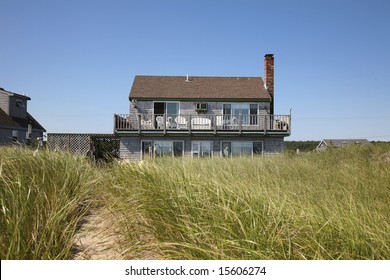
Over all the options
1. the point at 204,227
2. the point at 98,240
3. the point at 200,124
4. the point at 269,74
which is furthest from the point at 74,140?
the point at 269,74

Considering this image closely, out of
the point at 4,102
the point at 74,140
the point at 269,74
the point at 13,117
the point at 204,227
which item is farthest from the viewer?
the point at 13,117

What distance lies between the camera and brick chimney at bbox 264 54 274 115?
943 inches

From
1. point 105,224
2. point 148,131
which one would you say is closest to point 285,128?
point 148,131

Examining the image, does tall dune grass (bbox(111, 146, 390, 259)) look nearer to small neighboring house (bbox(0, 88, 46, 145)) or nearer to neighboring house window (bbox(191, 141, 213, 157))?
neighboring house window (bbox(191, 141, 213, 157))

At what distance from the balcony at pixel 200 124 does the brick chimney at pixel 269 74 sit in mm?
3306

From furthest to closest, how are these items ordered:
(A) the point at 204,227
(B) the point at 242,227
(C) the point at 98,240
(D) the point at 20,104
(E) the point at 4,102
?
(D) the point at 20,104 → (E) the point at 4,102 → (C) the point at 98,240 → (A) the point at 204,227 → (B) the point at 242,227

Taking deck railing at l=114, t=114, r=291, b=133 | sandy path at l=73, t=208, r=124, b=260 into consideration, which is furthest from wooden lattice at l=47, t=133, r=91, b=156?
sandy path at l=73, t=208, r=124, b=260

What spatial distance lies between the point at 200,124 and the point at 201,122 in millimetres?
222

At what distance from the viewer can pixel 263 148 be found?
22.1m

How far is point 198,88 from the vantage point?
24359 mm

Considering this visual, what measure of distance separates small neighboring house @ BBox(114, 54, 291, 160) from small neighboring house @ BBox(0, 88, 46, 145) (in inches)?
714

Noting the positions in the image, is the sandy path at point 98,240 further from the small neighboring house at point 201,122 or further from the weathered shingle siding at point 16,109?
the weathered shingle siding at point 16,109

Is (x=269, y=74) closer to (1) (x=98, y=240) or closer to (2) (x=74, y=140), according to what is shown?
(2) (x=74, y=140)
